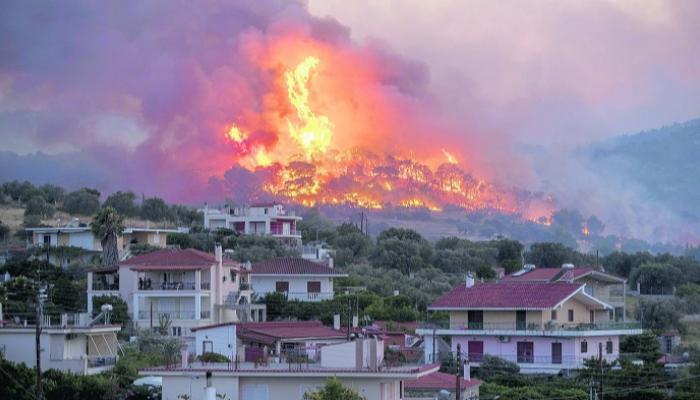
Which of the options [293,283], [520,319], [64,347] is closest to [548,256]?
[293,283]

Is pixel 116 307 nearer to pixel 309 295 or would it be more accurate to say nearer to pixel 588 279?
pixel 309 295

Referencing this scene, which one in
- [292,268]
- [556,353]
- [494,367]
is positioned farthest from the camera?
[292,268]

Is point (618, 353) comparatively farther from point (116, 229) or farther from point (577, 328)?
point (116, 229)

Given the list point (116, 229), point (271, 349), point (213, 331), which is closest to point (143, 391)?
point (271, 349)

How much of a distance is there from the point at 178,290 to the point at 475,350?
56.3ft

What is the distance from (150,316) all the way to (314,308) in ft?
28.4

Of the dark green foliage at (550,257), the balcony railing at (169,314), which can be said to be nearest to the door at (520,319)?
the balcony railing at (169,314)

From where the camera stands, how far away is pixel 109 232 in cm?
8738

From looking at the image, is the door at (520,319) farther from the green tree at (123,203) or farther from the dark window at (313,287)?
the green tree at (123,203)

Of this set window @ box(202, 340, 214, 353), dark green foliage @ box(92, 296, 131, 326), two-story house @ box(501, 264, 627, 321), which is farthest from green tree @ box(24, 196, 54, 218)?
window @ box(202, 340, 214, 353)

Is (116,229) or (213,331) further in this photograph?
(116,229)

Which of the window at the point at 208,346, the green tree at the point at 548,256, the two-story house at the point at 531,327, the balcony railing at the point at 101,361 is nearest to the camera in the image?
the balcony railing at the point at 101,361

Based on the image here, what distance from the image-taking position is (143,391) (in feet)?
157

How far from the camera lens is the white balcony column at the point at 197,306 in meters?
74.5
